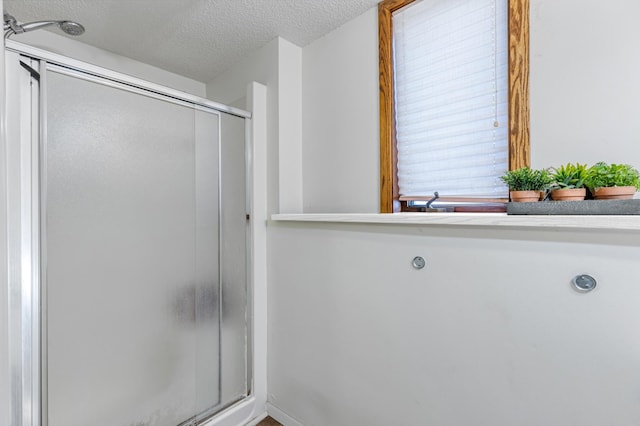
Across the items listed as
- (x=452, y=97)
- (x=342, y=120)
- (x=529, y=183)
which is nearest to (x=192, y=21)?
(x=342, y=120)

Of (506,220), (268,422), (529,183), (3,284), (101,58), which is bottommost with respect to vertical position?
(268,422)

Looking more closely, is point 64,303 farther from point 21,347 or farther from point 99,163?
point 99,163

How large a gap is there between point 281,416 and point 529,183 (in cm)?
160

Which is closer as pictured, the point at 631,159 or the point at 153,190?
the point at 631,159

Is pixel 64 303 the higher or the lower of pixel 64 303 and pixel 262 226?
the lower

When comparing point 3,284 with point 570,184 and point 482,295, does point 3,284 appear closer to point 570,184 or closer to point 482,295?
point 482,295

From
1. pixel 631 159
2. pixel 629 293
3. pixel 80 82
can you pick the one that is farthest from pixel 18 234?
pixel 631 159

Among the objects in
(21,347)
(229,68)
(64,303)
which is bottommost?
(21,347)

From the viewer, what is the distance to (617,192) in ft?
2.46

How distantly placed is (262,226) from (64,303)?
89 centimetres

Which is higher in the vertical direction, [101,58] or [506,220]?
[101,58]

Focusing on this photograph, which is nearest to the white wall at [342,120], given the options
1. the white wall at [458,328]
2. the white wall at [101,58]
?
the white wall at [458,328]

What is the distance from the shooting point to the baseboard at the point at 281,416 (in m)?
1.54

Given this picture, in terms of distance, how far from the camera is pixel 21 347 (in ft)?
3.13
